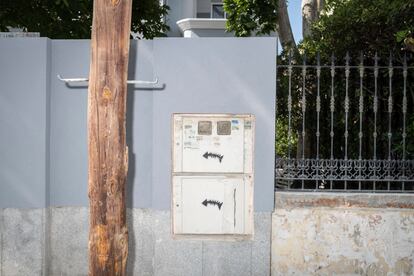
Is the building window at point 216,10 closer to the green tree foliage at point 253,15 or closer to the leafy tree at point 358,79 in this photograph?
the green tree foliage at point 253,15

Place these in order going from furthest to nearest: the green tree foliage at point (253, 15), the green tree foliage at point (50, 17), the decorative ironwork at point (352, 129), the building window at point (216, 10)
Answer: the building window at point (216, 10), the green tree foliage at point (253, 15), the green tree foliage at point (50, 17), the decorative ironwork at point (352, 129)

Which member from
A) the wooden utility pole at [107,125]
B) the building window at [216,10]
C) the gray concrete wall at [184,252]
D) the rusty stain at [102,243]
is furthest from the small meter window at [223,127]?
the building window at [216,10]

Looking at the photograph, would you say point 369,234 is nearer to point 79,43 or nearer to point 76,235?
point 76,235

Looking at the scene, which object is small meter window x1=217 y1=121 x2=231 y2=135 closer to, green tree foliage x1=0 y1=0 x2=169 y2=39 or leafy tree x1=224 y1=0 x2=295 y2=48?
green tree foliage x1=0 y1=0 x2=169 y2=39

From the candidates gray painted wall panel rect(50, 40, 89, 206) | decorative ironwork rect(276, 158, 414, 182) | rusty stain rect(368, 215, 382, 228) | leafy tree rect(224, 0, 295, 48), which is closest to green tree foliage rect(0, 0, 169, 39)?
leafy tree rect(224, 0, 295, 48)

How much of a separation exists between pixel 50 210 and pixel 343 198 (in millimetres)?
3210

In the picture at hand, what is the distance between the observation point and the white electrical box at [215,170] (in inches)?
216

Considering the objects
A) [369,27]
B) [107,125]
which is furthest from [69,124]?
[369,27]

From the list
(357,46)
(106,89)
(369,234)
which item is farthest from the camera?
(357,46)

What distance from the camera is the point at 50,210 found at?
225 inches

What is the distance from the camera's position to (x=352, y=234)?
547cm

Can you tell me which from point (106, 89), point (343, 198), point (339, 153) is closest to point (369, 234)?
point (343, 198)

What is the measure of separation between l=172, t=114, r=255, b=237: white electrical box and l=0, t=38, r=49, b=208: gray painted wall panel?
4.86 feet

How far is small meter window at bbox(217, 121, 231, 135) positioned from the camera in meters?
5.48
